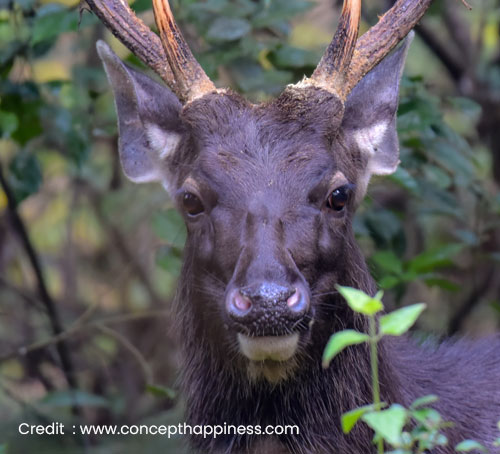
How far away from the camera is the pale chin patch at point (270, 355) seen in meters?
4.54

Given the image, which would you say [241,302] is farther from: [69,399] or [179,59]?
[69,399]

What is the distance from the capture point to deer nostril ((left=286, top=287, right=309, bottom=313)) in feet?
14.4

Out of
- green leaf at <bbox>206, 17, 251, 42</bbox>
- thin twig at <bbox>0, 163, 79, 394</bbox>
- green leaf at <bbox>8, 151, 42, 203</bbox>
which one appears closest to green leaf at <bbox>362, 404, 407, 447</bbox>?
green leaf at <bbox>206, 17, 251, 42</bbox>

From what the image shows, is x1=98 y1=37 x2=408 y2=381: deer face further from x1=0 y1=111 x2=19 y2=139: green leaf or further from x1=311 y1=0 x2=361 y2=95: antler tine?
x1=0 y1=111 x2=19 y2=139: green leaf

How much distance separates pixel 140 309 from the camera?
1158 centimetres

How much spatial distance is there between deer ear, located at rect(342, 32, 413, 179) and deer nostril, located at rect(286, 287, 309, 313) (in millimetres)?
1512

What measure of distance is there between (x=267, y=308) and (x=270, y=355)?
403mm

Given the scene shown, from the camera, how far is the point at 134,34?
5.71 meters

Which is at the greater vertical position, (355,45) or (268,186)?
(355,45)

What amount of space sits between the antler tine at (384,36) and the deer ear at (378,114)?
217 millimetres

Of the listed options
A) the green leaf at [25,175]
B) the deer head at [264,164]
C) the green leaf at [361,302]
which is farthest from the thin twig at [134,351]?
the green leaf at [361,302]

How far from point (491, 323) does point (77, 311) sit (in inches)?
197

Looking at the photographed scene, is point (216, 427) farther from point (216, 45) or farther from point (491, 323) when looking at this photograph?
point (491, 323)

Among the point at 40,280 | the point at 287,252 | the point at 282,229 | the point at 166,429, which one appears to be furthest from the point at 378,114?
the point at 40,280
